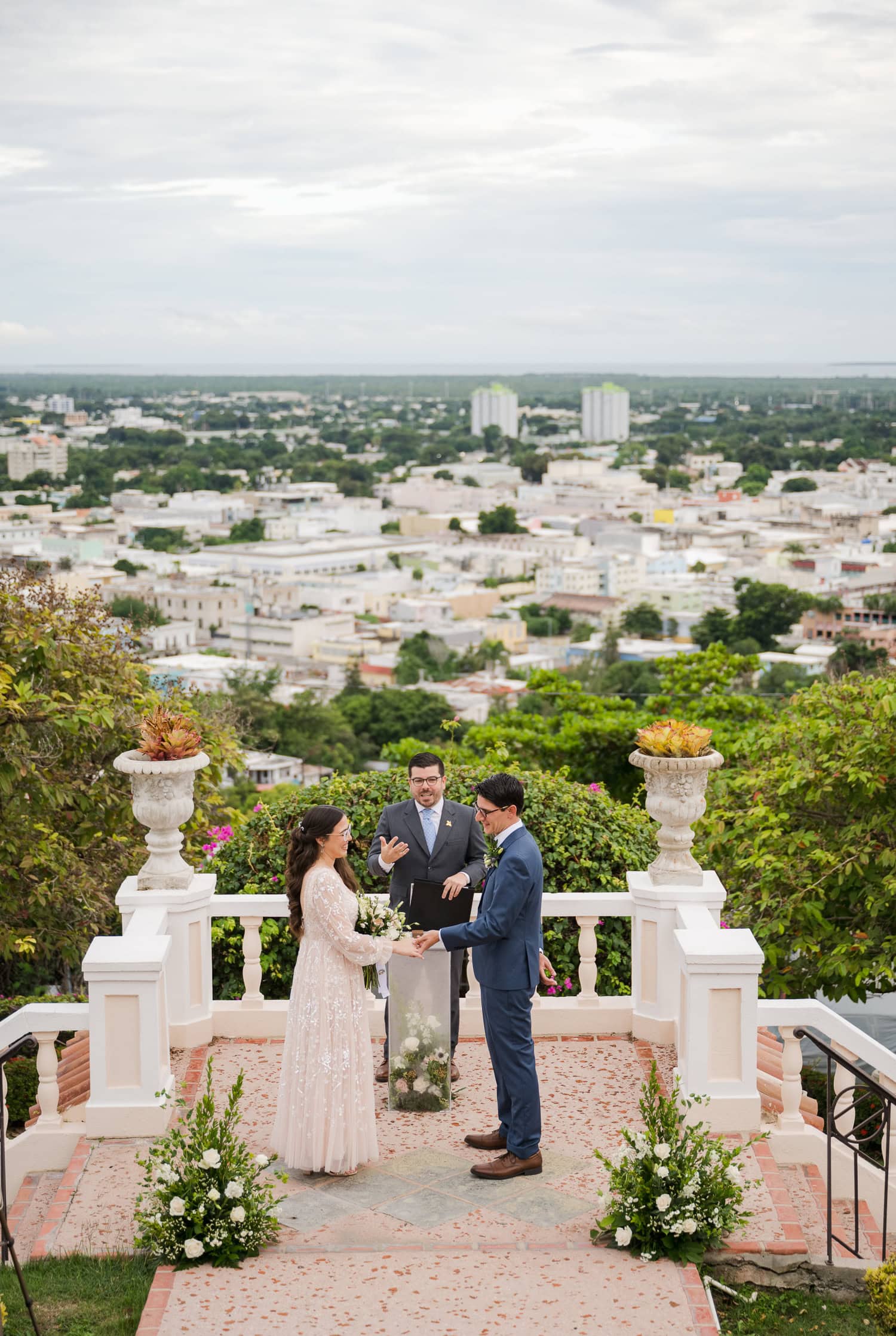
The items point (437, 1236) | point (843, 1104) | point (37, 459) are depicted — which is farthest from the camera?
point (37, 459)

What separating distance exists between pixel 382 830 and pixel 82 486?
180768mm

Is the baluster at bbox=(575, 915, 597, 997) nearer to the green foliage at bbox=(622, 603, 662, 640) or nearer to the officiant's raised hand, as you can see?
the officiant's raised hand

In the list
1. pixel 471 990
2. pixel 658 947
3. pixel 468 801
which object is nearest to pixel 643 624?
pixel 468 801

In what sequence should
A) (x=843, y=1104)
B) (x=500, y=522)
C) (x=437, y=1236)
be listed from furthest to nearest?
(x=500, y=522)
(x=843, y=1104)
(x=437, y=1236)

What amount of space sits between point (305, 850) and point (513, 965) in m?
0.78

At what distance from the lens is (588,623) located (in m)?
112

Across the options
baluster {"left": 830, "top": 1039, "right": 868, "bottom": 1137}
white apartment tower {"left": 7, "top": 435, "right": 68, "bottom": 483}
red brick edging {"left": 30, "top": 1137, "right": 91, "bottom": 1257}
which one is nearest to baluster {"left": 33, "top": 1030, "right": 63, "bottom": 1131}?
red brick edging {"left": 30, "top": 1137, "right": 91, "bottom": 1257}

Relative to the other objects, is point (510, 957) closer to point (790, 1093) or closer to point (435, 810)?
point (435, 810)

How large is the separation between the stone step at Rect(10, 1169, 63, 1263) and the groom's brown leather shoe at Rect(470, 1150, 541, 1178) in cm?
146

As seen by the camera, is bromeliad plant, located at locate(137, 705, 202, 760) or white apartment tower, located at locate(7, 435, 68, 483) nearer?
bromeliad plant, located at locate(137, 705, 202, 760)

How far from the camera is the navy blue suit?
16.2 ft

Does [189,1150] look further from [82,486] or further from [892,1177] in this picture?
[82,486]

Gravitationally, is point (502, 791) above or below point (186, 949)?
above

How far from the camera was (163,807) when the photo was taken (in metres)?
6.07
